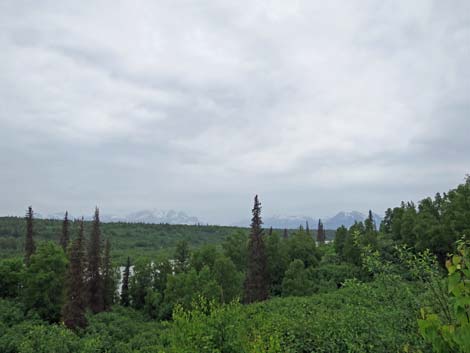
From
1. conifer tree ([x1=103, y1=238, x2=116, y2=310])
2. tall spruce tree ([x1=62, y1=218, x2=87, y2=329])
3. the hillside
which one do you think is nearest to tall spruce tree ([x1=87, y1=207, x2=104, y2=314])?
conifer tree ([x1=103, y1=238, x2=116, y2=310])

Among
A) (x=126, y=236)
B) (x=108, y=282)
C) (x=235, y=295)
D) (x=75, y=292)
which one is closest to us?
(x=75, y=292)

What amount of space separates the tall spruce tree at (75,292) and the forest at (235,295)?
0.13 meters

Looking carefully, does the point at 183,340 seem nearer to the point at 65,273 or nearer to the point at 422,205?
the point at 65,273

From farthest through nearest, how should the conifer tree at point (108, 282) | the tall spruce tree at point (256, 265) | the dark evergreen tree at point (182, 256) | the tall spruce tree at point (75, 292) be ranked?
the dark evergreen tree at point (182, 256)
the conifer tree at point (108, 282)
the tall spruce tree at point (256, 265)
the tall spruce tree at point (75, 292)

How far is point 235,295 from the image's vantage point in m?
50.6

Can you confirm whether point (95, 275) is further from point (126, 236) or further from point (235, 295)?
point (126, 236)

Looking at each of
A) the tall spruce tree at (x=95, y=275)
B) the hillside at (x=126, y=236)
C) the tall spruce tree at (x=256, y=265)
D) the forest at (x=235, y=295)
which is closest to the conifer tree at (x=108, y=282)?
the forest at (x=235, y=295)

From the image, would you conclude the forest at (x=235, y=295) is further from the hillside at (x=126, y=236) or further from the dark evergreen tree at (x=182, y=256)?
the hillside at (x=126, y=236)

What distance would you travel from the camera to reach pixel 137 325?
151ft

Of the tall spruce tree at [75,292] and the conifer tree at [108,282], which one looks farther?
the conifer tree at [108,282]

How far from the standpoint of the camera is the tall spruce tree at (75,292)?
4228cm

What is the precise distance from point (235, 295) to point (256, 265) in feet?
17.4

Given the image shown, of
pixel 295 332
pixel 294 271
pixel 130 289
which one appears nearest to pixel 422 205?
pixel 294 271

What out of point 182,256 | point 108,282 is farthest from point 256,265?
point 108,282
